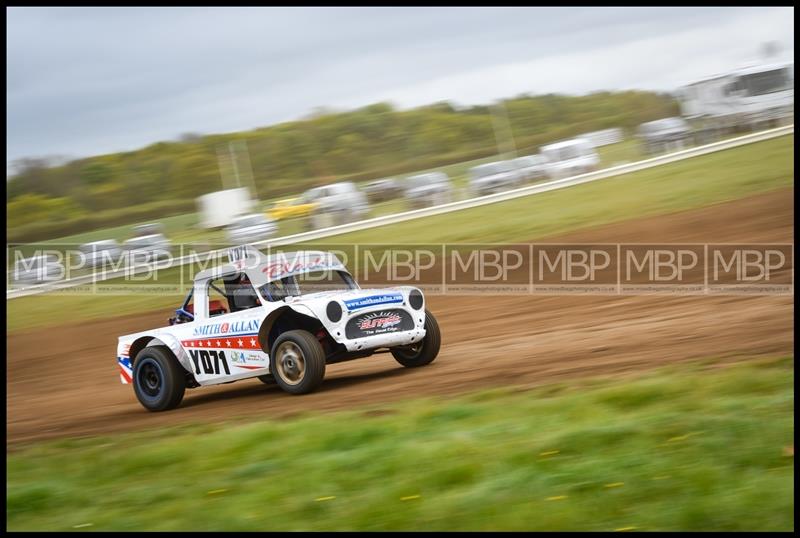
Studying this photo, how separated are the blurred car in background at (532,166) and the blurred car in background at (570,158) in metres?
0.15

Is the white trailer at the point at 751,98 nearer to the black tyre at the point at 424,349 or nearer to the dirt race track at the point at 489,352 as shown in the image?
the dirt race track at the point at 489,352

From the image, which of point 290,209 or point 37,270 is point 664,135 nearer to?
point 290,209

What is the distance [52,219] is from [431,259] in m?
14.7

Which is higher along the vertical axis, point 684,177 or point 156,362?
point 684,177

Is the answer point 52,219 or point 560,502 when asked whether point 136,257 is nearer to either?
point 52,219

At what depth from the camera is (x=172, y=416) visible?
10.5m

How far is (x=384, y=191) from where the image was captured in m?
27.7

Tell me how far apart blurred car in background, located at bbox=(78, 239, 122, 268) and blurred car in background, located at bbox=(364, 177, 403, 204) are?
702 centimetres

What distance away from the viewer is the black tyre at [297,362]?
986 cm

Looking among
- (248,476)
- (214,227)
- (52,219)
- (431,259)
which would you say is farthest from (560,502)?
(52,219)

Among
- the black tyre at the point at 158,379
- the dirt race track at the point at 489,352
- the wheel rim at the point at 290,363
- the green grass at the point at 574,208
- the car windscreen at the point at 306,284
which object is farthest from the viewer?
the green grass at the point at 574,208

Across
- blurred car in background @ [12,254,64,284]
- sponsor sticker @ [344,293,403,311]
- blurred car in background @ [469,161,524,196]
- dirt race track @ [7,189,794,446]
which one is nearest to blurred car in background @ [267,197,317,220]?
blurred car in background @ [469,161,524,196]

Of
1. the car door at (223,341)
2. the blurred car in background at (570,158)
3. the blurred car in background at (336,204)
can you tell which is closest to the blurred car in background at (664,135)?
the blurred car in background at (570,158)

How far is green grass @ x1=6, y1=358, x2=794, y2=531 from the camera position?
18.2 feet
